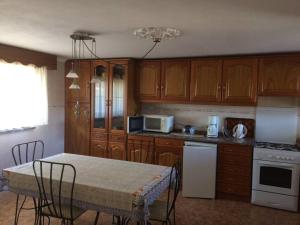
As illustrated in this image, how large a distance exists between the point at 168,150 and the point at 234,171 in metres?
0.97

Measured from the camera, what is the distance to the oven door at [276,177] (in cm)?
330

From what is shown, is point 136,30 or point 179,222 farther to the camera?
point 179,222

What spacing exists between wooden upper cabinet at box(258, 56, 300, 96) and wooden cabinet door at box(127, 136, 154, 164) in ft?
5.82

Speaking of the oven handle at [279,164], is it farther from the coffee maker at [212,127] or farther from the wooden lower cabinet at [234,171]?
the coffee maker at [212,127]

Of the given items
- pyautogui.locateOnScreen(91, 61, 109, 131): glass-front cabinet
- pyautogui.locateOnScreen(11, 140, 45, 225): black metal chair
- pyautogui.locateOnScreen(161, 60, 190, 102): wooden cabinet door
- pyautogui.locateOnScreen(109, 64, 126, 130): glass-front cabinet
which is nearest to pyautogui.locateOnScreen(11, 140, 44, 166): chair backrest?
pyautogui.locateOnScreen(11, 140, 45, 225): black metal chair

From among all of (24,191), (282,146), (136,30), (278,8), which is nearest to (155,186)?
(24,191)

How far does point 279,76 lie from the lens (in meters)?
3.54

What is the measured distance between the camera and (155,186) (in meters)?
2.24

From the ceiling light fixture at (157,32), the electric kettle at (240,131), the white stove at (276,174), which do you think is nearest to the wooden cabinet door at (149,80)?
the electric kettle at (240,131)

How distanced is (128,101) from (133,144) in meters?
0.69

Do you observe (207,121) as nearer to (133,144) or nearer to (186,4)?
(133,144)

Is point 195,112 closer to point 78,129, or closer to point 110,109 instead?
point 110,109

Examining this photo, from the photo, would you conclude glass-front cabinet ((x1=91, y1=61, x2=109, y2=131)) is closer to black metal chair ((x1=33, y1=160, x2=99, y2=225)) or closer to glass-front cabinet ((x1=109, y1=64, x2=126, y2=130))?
glass-front cabinet ((x1=109, y1=64, x2=126, y2=130))

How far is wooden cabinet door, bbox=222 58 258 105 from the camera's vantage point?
12.1 ft
